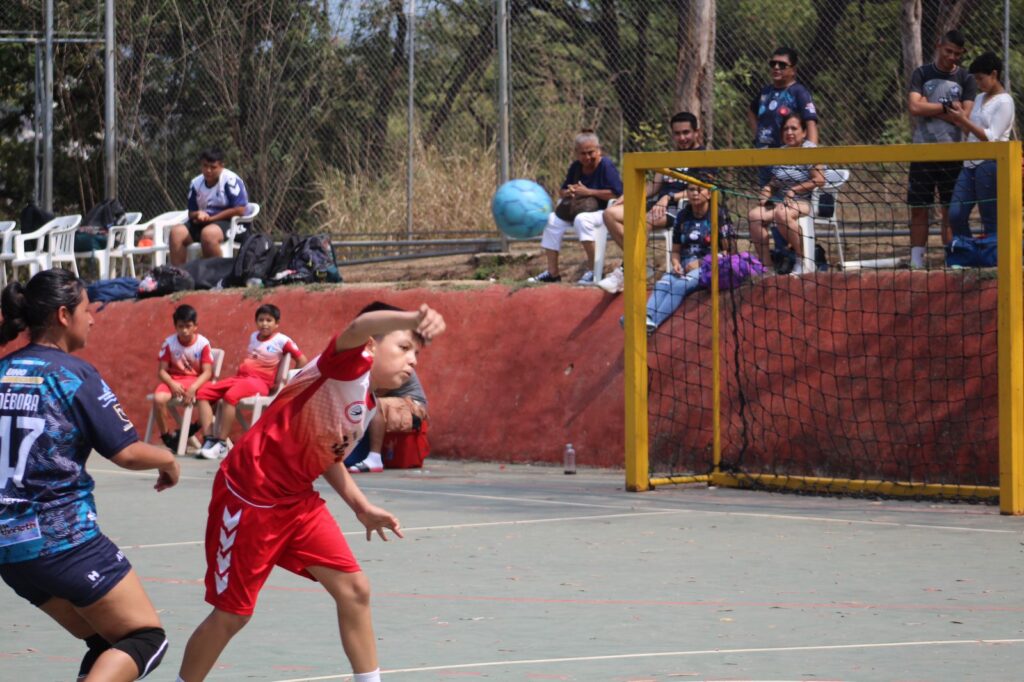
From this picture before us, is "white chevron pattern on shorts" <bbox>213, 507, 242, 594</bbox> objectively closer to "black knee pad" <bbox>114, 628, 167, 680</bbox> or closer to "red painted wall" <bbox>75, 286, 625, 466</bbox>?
"black knee pad" <bbox>114, 628, 167, 680</bbox>

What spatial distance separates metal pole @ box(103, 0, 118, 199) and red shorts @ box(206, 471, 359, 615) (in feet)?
50.5

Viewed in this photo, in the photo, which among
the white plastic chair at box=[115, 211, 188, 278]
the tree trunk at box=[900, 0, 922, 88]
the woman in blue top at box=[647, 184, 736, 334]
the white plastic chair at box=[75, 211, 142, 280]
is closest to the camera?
the woman in blue top at box=[647, 184, 736, 334]

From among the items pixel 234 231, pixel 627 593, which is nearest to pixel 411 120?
pixel 234 231

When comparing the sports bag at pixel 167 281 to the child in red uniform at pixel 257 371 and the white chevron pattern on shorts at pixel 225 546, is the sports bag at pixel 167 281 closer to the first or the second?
the child in red uniform at pixel 257 371

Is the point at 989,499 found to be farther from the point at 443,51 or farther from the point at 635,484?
the point at 443,51

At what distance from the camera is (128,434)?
4.83 m

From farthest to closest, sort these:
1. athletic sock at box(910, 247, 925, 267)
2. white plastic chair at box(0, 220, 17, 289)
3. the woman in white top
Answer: white plastic chair at box(0, 220, 17, 289) → athletic sock at box(910, 247, 925, 267) → the woman in white top

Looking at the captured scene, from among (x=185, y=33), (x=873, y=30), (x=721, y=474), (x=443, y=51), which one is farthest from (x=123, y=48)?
(x=721, y=474)

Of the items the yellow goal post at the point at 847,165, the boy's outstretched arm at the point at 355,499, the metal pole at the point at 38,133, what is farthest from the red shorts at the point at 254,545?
the metal pole at the point at 38,133

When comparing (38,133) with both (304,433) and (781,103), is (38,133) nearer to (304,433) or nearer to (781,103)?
(781,103)

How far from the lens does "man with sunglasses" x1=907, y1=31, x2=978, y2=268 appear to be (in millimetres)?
12914

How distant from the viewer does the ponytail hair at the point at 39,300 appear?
4883mm

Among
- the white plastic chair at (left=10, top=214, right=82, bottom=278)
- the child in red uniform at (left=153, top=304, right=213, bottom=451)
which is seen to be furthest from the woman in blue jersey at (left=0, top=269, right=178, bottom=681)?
the white plastic chair at (left=10, top=214, right=82, bottom=278)

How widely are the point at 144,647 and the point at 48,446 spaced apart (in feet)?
2.19
